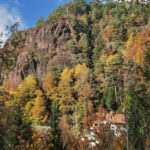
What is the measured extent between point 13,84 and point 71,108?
668 inches

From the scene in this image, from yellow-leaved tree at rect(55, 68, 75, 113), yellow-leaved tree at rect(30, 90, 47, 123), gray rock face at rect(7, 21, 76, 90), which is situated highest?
gray rock face at rect(7, 21, 76, 90)

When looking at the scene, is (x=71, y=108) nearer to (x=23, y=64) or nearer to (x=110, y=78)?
(x=110, y=78)

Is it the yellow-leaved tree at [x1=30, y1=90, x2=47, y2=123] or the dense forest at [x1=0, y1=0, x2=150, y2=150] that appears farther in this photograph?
the yellow-leaved tree at [x1=30, y1=90, x2=47, y2=123]

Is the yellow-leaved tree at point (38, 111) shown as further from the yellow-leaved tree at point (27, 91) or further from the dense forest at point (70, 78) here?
the yellow-leaved tree at point (27, 91)

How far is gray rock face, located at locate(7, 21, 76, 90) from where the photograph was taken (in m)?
42.4

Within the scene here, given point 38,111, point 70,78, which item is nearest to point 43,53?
point 70,78

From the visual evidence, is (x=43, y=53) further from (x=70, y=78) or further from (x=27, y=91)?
(x=70, y=78)

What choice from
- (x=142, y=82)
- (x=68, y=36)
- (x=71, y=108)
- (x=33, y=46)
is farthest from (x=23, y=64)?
(x=142, y=82)

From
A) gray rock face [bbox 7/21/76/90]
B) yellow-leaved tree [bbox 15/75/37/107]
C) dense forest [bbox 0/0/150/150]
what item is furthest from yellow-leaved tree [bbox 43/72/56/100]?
gray rock face [bbox 7/21/76/90]

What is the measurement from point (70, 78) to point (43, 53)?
14.2 m

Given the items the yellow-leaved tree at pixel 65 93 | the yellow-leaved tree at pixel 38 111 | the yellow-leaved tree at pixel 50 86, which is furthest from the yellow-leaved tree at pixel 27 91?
the yellow-leaved tree at pixel 65 93

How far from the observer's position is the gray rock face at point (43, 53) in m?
42.4

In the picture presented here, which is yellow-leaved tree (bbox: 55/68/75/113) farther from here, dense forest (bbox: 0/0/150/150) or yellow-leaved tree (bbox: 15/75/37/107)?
yellow-leaved tree (bbox: 15/75/37/107)

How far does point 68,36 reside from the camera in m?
46.7
